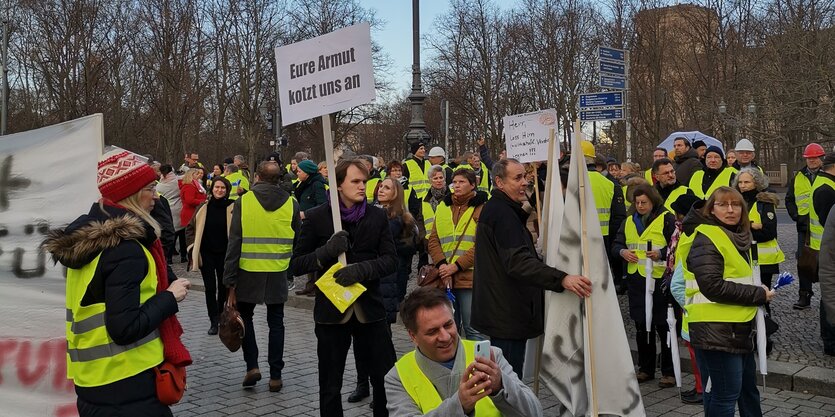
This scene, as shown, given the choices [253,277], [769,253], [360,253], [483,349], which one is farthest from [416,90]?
[483,349]

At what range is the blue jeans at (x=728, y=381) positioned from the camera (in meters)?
4.67

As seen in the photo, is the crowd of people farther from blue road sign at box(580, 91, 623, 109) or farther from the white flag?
blue road sign at box(580, 91, 623, 109)

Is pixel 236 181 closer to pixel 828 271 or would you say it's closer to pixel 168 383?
pixel 168 383

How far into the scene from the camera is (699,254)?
4.73 m

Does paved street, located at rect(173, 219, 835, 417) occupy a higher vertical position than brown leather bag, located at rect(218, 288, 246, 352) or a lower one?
→ lower

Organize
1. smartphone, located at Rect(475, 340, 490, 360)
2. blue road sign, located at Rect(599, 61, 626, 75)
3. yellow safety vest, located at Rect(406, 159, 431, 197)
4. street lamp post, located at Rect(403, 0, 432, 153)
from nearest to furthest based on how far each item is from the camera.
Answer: smartphone, located at Rect(475, 340, 490, 360) → blue road sign, located at Rect(599, 61, 626, 75) → yellow safety vest, located at Rect(406, 159, 431, 197) → street lamp post, located at Rect(403, 0, 432, 153)

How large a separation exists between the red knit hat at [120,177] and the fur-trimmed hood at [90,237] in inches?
7.2

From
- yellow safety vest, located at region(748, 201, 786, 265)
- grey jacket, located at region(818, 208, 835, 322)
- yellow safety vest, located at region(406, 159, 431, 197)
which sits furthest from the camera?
yellow safety vest, located at region(406, 159, 431, 197)

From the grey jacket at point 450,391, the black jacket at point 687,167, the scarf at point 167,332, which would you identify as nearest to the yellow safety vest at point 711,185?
the black jacket at point 687,167

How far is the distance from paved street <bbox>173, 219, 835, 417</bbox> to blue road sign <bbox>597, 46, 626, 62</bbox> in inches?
178

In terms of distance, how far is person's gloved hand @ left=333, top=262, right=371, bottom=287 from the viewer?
5.02m

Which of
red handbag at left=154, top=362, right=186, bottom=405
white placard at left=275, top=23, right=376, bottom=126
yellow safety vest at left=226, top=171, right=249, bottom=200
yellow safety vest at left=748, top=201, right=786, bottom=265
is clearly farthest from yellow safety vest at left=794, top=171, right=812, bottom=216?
yellow safety vest at left=226, top=171, right=249, bottom=200

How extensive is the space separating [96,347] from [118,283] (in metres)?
0.32

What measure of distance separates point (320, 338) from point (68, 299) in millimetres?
1945
